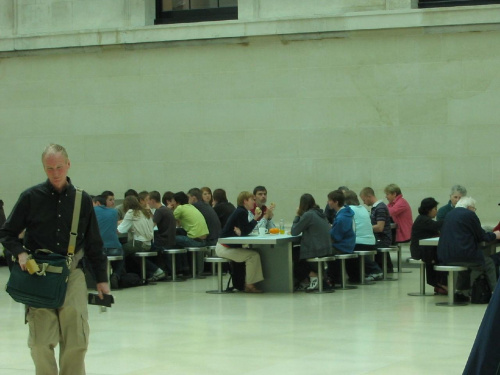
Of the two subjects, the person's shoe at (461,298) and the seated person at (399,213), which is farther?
the seated person at (399,213)

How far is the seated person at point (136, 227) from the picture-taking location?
14.5m

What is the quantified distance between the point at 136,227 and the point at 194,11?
5.99 metres

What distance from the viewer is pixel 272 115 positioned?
18078 millimetres

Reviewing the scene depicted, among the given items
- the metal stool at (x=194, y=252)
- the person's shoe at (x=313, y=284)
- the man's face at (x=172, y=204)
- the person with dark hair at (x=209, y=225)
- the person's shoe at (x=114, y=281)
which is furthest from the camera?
the man's face at (x=172, y=204)

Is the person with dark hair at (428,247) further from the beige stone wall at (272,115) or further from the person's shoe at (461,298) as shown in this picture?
the beige stone wall at (272,115)

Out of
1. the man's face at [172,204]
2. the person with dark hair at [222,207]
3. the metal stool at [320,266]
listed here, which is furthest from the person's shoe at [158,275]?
the metal stool at [320,266]

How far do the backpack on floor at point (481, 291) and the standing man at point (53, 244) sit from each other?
7090 mm

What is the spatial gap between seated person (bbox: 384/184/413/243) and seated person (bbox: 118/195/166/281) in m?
3.89

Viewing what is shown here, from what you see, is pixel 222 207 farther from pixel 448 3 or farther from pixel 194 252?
pixel 448 3

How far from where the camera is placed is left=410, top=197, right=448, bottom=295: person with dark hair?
41.7 ft

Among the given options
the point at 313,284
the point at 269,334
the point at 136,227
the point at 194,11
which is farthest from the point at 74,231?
the point at 194,11

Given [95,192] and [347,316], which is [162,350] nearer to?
[347,316]

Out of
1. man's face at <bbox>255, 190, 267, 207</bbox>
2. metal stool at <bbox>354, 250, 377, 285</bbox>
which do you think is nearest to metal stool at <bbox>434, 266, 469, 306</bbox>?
metal stool at <bbox>354, 250, 377, 285</bbox>

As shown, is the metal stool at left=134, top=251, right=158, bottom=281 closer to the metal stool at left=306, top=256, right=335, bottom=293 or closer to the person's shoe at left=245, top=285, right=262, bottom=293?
the person's shoe at left=245, top=285, right=262, bottom=293
